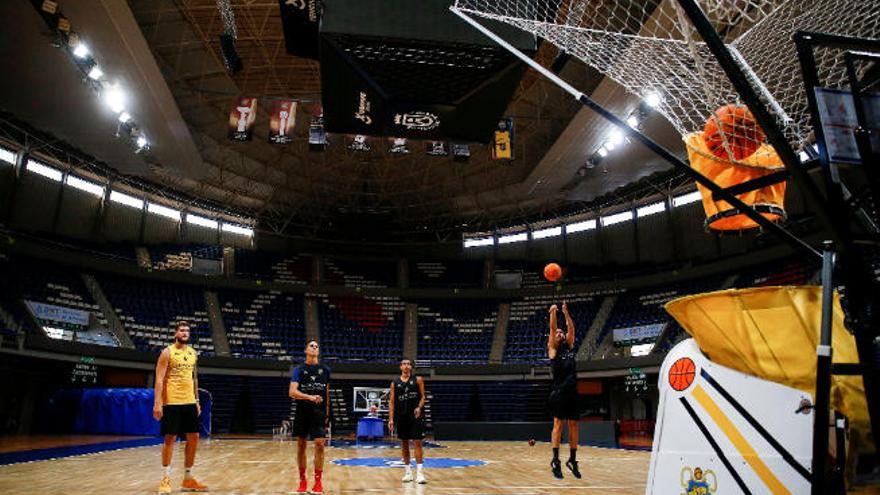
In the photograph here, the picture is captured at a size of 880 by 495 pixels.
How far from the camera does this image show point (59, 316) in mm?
22156

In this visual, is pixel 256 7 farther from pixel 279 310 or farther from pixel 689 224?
pixel 689 224

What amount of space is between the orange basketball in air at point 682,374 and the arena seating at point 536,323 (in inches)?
943

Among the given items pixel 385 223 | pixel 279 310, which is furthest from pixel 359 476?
pixel 385 223

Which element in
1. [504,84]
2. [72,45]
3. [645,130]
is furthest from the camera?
[645,130]

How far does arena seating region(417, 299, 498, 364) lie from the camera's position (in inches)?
1083

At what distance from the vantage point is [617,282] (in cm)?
2766

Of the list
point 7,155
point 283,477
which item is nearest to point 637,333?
point 283,477

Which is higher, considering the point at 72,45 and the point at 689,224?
the point at 72,45

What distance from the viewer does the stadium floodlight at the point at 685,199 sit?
86.6 feet

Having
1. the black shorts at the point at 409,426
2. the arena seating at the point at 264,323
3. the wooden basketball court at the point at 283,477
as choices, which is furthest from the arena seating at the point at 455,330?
the black shorts at the point at 409,426

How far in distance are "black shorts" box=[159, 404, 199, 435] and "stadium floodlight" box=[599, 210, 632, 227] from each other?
25180mm

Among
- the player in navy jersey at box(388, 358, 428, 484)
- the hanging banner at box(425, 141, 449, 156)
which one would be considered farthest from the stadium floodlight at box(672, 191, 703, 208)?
the player in navy jersey at box(388, 358, 428, 484)

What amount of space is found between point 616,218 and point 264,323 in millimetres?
17250

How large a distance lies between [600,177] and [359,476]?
62.2 feet
